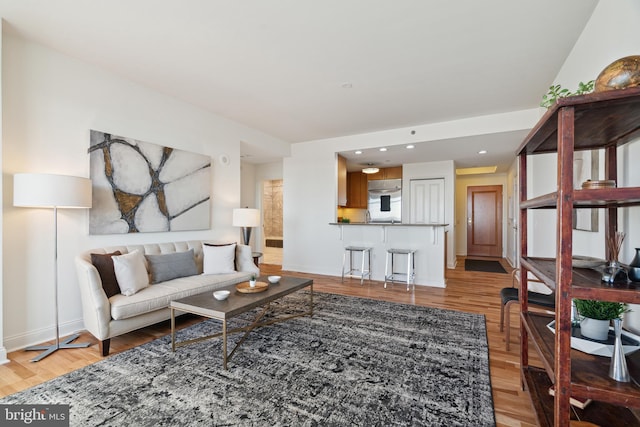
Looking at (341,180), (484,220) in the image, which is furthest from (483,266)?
(341,180)

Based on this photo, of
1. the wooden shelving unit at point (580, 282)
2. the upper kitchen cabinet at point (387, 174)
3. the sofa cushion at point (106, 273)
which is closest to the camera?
the wooden shelving unit at point (580, 282)

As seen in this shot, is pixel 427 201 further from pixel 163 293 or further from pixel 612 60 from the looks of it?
pixel 163 293

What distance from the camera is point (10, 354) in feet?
7.82

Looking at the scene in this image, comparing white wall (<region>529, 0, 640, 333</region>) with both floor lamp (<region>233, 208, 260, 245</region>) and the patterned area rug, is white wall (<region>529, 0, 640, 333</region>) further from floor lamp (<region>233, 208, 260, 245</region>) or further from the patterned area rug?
floor lamp (<region>233, 208, 260, 245</region>)

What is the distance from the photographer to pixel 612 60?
190 centimetres

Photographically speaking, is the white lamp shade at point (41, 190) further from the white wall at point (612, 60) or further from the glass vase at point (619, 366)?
the white wall at point (612, 60)

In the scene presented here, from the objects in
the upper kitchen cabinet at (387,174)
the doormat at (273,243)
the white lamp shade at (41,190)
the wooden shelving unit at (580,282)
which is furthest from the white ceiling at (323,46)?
the doormat at (273,243)

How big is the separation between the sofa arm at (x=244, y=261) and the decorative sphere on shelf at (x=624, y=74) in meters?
3.54

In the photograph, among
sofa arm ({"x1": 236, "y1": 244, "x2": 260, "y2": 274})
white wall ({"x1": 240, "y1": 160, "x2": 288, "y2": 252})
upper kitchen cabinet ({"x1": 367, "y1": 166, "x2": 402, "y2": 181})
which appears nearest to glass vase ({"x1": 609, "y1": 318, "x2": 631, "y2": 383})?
sofa arm ({"x1": 236, "y1": 244, "x2": 260, "y2": 274})

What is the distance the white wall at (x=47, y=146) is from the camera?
2463mm

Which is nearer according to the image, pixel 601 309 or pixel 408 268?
pixel 601 309

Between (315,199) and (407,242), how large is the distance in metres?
2.03

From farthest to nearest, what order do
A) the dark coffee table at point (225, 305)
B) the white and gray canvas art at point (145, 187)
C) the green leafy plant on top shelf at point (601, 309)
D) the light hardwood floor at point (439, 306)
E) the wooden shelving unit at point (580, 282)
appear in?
the white and gray canvas art at point (145, 187) → the dark coffee table at point (225, 305) → the light hardwood floor at point (439, 306) → the green leafy plant on top shelf at point (601, 309) → the wooden shelving unit at point (580, 282)

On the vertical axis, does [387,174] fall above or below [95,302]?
above
